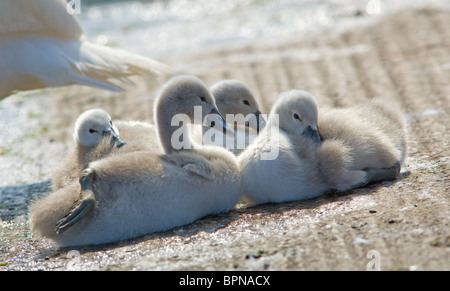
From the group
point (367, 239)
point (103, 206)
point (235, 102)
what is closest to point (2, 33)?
point (235, 102)

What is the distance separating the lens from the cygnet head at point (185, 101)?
4402mm

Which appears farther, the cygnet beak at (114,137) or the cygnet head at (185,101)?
the cygnet beak at (114,137)

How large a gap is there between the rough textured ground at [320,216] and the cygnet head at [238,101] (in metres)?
1.04

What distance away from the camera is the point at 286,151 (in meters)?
4.21

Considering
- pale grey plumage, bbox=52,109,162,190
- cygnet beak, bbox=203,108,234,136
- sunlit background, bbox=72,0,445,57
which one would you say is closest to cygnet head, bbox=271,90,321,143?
cygnet beak, bbox=203,108,234,136

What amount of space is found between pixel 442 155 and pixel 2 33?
4099mm

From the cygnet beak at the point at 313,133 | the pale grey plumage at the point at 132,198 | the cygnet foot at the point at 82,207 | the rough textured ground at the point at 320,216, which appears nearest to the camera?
the rough textured ground at the point at 320,216

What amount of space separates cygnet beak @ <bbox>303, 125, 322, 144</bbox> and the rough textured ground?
40cm

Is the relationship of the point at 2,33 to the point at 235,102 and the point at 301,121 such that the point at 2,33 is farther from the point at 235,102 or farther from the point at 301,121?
the point at 301,121

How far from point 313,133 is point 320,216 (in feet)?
2.34

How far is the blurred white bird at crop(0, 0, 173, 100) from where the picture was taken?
241 inches

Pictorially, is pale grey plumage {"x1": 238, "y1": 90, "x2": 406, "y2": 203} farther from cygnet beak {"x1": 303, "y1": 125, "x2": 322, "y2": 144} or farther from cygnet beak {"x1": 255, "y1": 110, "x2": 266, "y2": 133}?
cygnet beak {"x1": 255, "y1": 110, "x2": 266, "y2": 133}

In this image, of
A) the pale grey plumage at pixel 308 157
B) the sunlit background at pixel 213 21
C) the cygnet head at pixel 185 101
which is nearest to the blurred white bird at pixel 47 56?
the cygnet head at pixel 185 101

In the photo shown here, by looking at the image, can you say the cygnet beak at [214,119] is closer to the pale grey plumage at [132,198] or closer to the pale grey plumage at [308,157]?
the pale grey plumage at [308,157]
